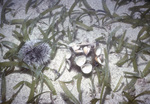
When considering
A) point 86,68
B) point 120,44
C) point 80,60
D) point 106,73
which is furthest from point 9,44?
point 120,44

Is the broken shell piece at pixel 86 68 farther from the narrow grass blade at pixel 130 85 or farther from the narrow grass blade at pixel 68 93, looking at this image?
the narrow grass blade at pixel 130 85

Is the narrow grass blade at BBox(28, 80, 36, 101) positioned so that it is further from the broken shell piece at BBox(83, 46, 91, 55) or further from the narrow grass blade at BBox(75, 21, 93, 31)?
the narrow grass blade at BBox(75, 21, 93, 31)

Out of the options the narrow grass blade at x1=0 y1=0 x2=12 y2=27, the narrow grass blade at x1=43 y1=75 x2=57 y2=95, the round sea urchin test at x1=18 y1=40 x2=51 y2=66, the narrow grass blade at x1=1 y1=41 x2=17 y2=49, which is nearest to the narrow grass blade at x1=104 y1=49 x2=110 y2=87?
the narrow grass blade at x1=43 y1=75 x2=57 y2=95

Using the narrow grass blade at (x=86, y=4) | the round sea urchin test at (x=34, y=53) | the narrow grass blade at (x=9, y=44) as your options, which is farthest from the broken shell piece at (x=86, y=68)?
the narrow grass blade at (x=86, y=4)

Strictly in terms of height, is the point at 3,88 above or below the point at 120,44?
below

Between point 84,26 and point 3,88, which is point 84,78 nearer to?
point 84,26

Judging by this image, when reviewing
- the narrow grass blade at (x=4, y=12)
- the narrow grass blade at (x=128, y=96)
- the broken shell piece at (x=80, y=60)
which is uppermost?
the narrow grass blade at (x=4, y=12)

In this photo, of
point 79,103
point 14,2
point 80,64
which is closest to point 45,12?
point 14,2

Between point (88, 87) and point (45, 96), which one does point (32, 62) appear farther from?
point (88, 87)
